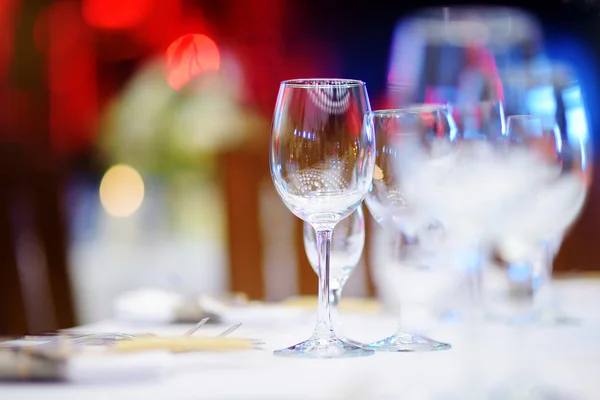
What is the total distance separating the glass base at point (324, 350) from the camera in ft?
2.10

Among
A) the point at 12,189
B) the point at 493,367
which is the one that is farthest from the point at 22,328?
the point at 493,367

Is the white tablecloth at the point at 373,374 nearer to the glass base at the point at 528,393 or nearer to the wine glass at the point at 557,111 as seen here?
the glass base at the point at 528,393

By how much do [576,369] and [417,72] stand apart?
604mm

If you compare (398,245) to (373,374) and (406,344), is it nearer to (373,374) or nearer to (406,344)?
(406,344)

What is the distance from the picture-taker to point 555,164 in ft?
2.88

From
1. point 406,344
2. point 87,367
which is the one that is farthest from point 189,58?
point 87,367

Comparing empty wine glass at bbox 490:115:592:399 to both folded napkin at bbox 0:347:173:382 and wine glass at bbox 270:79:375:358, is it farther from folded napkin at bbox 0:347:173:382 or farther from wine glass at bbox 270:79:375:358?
folded napkin at bbox 0:347:173:382

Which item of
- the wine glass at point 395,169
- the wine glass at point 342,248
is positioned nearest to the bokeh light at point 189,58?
the wine glass at point 342,248

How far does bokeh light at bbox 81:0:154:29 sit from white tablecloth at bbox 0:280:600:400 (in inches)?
112

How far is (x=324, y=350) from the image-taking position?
652 millimetres

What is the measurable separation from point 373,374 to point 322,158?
0.54 feet

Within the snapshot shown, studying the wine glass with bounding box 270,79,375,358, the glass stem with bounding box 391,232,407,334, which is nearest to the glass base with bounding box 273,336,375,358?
the wine glass with bounding box 270,79,375,358

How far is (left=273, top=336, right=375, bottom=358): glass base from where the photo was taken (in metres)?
0.64

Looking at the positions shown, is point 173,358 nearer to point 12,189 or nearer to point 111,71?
point 12,189
